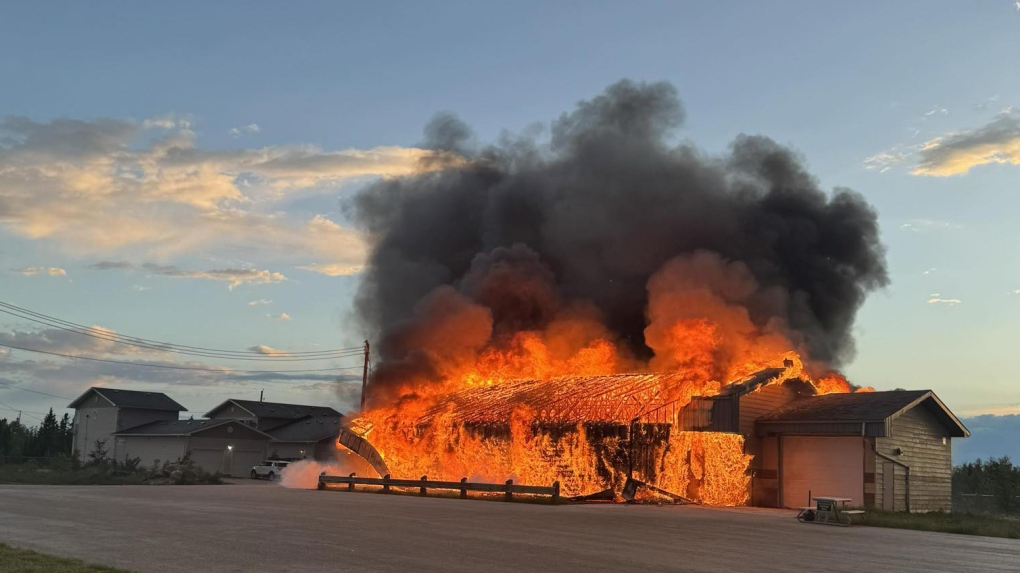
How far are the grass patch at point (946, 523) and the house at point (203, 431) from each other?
138 ft

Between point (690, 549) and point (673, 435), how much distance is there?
15.6 metres

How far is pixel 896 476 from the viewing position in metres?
28.7

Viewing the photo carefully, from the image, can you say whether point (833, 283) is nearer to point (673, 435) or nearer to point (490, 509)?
point (673, 435)

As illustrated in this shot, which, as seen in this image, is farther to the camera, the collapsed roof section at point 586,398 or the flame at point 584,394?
the collapsed roof section at point 586,398

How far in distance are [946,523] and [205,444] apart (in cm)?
4512

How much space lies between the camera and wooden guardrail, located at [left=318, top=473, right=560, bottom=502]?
28297 mm

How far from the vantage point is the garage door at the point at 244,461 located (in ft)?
187

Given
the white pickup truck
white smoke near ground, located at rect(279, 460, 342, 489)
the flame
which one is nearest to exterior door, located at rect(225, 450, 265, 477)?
the white pickup truck

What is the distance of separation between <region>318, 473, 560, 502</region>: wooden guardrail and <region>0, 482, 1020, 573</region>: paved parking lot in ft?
10.9

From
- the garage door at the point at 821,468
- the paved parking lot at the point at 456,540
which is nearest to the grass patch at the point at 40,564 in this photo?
the paved parking lot at the point at 456,540

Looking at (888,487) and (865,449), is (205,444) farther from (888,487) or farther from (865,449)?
(888,487)

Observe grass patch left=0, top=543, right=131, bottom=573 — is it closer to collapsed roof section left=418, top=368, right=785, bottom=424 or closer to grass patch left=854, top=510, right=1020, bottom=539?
grass patch left=854, top=510, right=1020, bottom=539

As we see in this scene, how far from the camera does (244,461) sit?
189ft

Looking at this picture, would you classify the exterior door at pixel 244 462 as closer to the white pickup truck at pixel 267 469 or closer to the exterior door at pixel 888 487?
the white pickup truck at pixel 267 469
